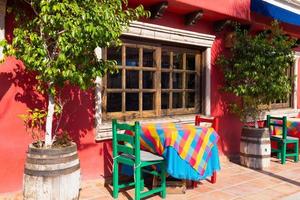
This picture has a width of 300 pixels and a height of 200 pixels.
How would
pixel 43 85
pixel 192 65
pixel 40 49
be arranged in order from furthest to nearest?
pixel 192 65 < pixel 43 85 < pixel 40 49

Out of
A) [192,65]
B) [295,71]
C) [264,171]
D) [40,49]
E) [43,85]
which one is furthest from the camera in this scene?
[295,71]

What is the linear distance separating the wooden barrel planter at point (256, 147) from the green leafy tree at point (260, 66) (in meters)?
0.53

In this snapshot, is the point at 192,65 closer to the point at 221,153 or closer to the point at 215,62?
the point at 215,62

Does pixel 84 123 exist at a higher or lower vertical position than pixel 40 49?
lower

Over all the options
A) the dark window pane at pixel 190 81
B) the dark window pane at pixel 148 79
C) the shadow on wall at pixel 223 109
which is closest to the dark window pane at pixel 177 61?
the dark window pane at pixel 190 81

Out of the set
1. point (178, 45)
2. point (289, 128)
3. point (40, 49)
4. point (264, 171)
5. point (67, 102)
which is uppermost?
point (178, 45)

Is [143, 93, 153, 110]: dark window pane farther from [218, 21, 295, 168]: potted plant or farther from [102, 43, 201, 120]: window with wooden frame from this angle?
[218, 21, 295, 168]: potted plant

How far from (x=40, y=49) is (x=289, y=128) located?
18.9 feet

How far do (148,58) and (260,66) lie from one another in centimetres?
193

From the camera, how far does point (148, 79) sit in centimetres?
566

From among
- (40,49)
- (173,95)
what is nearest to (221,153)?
(173,95)

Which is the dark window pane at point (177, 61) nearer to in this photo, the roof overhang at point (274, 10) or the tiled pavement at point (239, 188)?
the roof overhang at point (274, 10)

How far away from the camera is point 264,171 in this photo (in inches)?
234

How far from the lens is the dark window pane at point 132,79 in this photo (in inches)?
211
